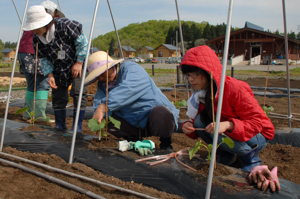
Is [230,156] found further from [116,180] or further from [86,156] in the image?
[86,156]

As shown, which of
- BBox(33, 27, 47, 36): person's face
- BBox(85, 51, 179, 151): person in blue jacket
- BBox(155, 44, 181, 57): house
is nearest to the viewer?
BBox(85, 51, 179, 151): person in blue jacket

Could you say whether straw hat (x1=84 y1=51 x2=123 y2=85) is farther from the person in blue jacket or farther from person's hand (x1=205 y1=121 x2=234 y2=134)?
person's hand (x1=205 y1=121 x2=234 y2=134)

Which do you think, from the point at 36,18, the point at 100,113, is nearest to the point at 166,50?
the point at 36,18

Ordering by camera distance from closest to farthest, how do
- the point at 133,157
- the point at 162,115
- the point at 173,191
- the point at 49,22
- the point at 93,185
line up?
the point at 173,191, the point at 93,185, the point at 133,157, the point at 162,115, the point at 49,22

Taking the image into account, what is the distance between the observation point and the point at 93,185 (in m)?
1.43

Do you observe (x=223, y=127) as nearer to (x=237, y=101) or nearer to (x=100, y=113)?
(x=237, y=101)

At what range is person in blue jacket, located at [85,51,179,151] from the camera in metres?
1.91

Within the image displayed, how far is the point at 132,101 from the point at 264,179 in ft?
3.47

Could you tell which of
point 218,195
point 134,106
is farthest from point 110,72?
point 218,195

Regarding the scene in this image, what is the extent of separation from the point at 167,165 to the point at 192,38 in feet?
147

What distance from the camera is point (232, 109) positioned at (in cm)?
161

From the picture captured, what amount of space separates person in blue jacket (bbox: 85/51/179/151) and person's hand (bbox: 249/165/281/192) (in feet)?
2.76

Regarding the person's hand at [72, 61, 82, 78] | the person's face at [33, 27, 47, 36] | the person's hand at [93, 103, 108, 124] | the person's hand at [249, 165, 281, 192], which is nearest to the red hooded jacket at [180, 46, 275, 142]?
the person's hand at [249, 165, 281, 192]

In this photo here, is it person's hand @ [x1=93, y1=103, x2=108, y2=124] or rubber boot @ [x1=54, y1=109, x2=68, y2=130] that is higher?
person's hand @ [x1=93, y1=103, x2=108, y2=124]
